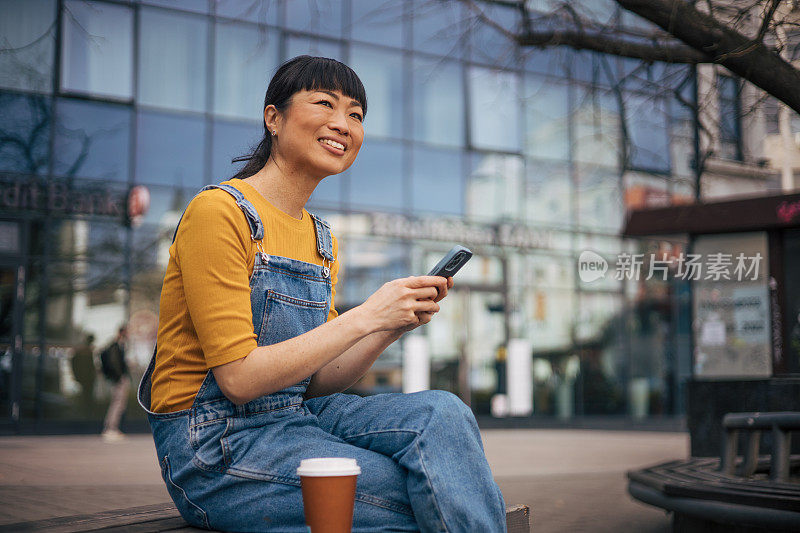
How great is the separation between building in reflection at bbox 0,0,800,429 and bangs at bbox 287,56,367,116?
352 inches

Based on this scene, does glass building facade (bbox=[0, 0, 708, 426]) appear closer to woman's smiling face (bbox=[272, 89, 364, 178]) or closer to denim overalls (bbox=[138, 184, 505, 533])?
woman's smiling face (bbox=[272, 89, 364, 178])

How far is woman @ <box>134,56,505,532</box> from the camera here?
182 cm

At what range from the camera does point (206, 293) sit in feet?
6.00

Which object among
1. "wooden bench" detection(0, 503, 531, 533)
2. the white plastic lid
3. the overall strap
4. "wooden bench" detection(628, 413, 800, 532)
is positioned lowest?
"wooden bench" detection(628, 413, 800, 532)

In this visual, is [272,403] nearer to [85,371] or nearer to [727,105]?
[727,105]

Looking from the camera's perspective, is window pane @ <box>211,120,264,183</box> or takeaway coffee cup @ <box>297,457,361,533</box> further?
window pane @ <box>211,120,264,183</box>

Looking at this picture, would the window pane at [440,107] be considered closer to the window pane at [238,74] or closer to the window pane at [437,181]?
the window pane at [437,181]

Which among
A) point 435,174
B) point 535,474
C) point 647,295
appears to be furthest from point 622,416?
point 535,474

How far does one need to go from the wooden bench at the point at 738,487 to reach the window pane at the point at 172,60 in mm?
13047

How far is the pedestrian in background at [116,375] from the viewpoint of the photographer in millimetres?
13930

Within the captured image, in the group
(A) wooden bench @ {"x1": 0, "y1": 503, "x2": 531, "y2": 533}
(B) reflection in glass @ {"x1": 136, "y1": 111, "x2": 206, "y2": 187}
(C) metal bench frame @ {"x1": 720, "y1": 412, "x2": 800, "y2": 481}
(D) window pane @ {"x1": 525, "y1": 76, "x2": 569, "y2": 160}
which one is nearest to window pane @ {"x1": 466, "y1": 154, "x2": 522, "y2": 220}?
(D) window pane @ {"x1": 525, "y1": 76, "x2": 569, "y2": 160}

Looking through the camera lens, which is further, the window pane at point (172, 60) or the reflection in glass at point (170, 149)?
the window pane at point (172, 60)

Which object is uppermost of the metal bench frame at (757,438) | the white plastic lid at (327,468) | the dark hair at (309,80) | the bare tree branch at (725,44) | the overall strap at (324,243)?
the bare tree branch at (725,44)

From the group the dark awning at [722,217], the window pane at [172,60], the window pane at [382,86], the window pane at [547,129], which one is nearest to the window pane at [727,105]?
the dark awning at [722,217]
